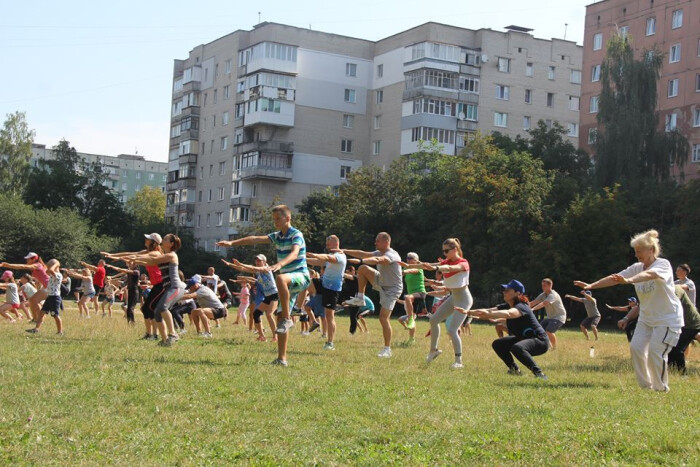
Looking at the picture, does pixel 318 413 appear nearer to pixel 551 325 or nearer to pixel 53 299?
pixel 53 299

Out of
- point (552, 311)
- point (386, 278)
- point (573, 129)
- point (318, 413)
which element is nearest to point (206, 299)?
point (386, 278)

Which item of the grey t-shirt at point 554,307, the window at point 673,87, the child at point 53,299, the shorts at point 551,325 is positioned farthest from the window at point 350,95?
the child at point 53,299

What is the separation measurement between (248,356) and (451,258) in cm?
363

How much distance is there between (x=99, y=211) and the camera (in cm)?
10056

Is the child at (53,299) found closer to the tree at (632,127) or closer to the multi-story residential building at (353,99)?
the tree at (632,127)

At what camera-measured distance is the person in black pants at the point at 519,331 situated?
14.2 m

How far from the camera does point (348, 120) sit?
9238 centimetres

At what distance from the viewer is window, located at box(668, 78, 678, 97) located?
73.5 metres

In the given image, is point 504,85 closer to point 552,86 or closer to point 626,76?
point 552,86

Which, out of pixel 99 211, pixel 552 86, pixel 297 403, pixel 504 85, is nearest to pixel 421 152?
pixel 504 85

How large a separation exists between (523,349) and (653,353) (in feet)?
7.27

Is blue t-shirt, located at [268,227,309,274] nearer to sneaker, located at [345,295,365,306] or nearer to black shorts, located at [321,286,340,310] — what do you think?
black shorts, located at [321,286,340,310]

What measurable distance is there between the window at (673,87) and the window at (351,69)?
3030 centimetres

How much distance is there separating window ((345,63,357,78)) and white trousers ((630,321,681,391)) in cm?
8082
